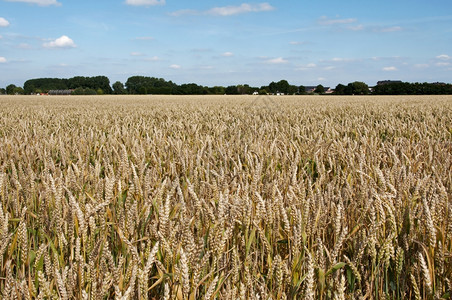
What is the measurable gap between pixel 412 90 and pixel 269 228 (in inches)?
3002

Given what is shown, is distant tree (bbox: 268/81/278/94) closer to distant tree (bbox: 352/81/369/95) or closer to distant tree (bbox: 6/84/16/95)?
distant tree (bbox: 352/81/369/95)

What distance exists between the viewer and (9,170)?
9.12 feet

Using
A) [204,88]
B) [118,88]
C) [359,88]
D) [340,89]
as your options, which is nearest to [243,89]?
[204,88]

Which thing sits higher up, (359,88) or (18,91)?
(18,91)

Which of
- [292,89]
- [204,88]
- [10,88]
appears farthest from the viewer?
[10,88]

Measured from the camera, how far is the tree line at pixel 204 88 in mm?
68312

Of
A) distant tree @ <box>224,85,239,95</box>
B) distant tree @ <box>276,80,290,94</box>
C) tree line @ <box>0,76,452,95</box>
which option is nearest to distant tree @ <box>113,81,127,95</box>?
tree line @ <box>0,76,452,95</box>

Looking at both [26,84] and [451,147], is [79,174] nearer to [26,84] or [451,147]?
[451,147]

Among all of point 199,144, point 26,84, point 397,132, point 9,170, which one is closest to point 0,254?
point 9,170

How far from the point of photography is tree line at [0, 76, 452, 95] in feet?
224

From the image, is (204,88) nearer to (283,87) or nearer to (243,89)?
(243,89)

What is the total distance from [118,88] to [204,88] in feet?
128

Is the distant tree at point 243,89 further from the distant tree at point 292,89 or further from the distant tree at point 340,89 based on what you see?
the distant tree at point 340,89

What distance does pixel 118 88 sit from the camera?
353 ft
